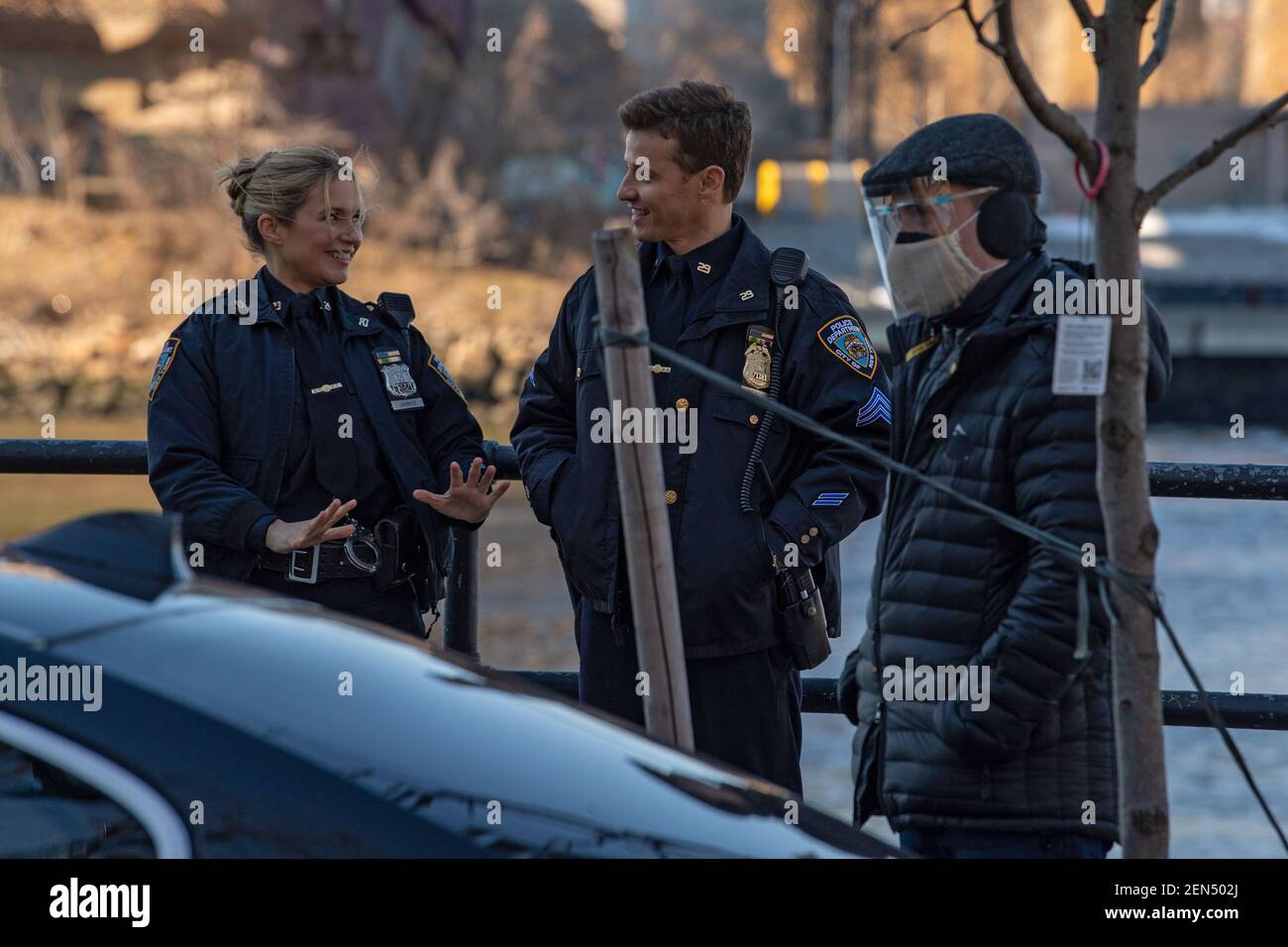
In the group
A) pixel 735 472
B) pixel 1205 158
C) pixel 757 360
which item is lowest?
pixel 735 472

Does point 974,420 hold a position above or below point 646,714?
above

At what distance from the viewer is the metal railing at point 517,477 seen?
4.06m

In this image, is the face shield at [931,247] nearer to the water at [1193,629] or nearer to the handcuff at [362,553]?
the handcuff at [362,553]

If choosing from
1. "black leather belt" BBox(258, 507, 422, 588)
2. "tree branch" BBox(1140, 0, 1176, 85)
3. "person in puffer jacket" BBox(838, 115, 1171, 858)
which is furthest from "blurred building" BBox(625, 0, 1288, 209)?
"tree branch" BBox(1140, 0, 1176, 85)

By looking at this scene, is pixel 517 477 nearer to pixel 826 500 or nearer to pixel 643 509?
pixel 826 500

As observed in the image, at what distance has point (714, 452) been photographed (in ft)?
12.1

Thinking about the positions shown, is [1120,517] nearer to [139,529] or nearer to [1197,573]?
[139,529]

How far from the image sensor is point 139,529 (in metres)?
2.47

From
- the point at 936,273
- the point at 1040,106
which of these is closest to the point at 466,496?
the point at 936,273

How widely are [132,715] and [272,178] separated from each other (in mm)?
2197

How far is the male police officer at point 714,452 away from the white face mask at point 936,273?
0.29m

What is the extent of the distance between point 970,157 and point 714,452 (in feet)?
2.49

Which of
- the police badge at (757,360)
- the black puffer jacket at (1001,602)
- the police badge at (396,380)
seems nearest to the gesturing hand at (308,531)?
the police badge at (396,380)
